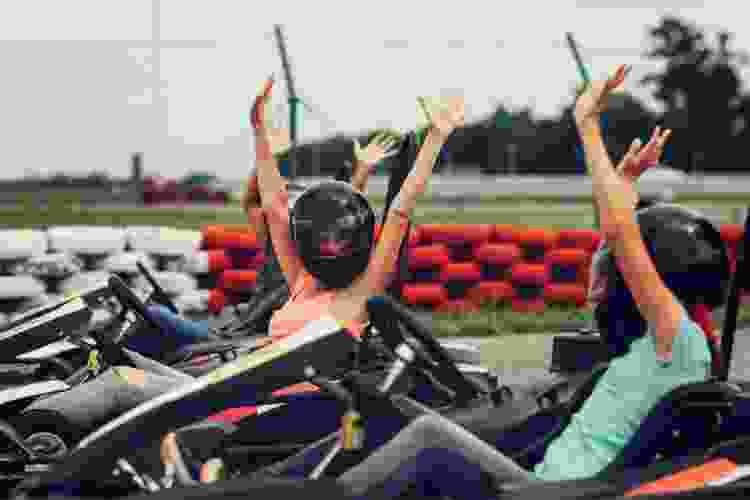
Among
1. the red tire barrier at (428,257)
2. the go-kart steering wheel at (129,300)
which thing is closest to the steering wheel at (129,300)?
the go-kart steering wheel at (129,300)

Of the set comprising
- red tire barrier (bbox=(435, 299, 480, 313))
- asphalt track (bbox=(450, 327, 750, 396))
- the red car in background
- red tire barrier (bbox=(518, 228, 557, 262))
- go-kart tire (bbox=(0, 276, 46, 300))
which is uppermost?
red tire barrier (bbox=(518, 228, 557, 262))

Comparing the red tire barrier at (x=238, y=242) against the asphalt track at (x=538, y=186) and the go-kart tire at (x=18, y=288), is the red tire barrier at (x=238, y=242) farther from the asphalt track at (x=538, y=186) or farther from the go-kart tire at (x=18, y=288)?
the asphalt track at (x=538, y=186)

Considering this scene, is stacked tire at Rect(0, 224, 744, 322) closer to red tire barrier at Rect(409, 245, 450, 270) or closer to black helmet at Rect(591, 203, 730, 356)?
red tire barrier at Rect(409, 245, 450, 270)

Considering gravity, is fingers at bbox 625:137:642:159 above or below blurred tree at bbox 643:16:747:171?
above

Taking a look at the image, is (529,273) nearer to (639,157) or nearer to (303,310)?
(303,310)

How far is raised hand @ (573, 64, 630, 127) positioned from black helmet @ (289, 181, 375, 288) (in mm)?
1443

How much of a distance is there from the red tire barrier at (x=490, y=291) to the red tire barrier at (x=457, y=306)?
0.17ft

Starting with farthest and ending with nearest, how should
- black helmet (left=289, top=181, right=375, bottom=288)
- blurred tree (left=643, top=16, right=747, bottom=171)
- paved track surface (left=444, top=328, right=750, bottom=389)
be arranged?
blurred tree (left=643, top=16, right=747, bottom=171), paved track surface (left=444, top=328, right=750, bottom=389), black helmet (left=289, top=181, right=375, bottom=288)

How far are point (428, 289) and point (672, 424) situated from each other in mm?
7042

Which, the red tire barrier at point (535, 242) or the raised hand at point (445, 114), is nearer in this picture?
the raised hand at point (445, 114)

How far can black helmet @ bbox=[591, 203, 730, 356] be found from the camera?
2998 mm

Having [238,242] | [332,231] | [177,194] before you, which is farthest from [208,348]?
[177,194]

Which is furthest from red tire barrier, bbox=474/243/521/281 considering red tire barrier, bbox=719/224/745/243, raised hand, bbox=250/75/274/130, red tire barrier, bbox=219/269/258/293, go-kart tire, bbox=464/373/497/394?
raised hand, bbox=250/75/274/130

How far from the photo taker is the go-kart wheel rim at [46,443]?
441cm
